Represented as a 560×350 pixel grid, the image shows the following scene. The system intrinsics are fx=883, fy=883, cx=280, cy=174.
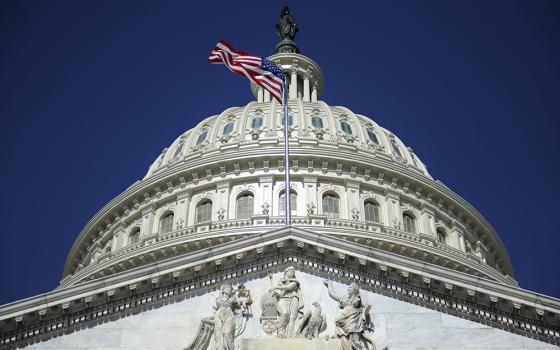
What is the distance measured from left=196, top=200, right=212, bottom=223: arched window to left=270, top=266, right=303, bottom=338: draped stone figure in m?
31.6

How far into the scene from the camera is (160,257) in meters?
56.2

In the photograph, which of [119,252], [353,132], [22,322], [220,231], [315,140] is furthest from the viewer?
[353,132]

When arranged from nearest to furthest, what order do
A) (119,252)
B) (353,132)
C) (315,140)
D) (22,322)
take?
(22,322)
(119,252)
(315,140)
(353,132)

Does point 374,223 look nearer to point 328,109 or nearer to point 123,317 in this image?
point 328,109

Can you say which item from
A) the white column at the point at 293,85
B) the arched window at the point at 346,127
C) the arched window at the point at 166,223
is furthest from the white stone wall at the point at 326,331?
the white column at the point at 293,85

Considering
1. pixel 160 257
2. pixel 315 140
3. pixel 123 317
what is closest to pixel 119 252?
pixel 160 257

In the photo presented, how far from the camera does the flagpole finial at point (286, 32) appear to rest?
8975cm

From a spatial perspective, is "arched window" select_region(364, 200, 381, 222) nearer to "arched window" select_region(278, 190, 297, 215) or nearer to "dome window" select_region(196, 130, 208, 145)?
"arched window" select_region(278, 190, 297, 215)

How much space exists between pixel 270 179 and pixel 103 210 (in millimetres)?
14506

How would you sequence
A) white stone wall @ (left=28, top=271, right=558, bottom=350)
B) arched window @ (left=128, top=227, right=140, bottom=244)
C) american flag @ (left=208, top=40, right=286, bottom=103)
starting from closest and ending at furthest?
white stone wall @ (left=28, top=271, right=558, bottom=350)
american flag @ (left=208, top=40, right=286, bottom=103)
arched window @ (left=128, top=227, right=140, bottom=244)

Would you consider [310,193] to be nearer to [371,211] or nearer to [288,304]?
[371,211]

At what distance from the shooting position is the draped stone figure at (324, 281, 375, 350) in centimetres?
2770

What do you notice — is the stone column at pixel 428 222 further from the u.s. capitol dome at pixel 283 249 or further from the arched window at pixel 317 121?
the arched window at pixel 317 121

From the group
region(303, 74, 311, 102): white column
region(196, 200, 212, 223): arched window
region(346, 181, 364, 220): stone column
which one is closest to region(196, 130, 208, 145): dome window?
region(196, 200, 212, 223): arched window
